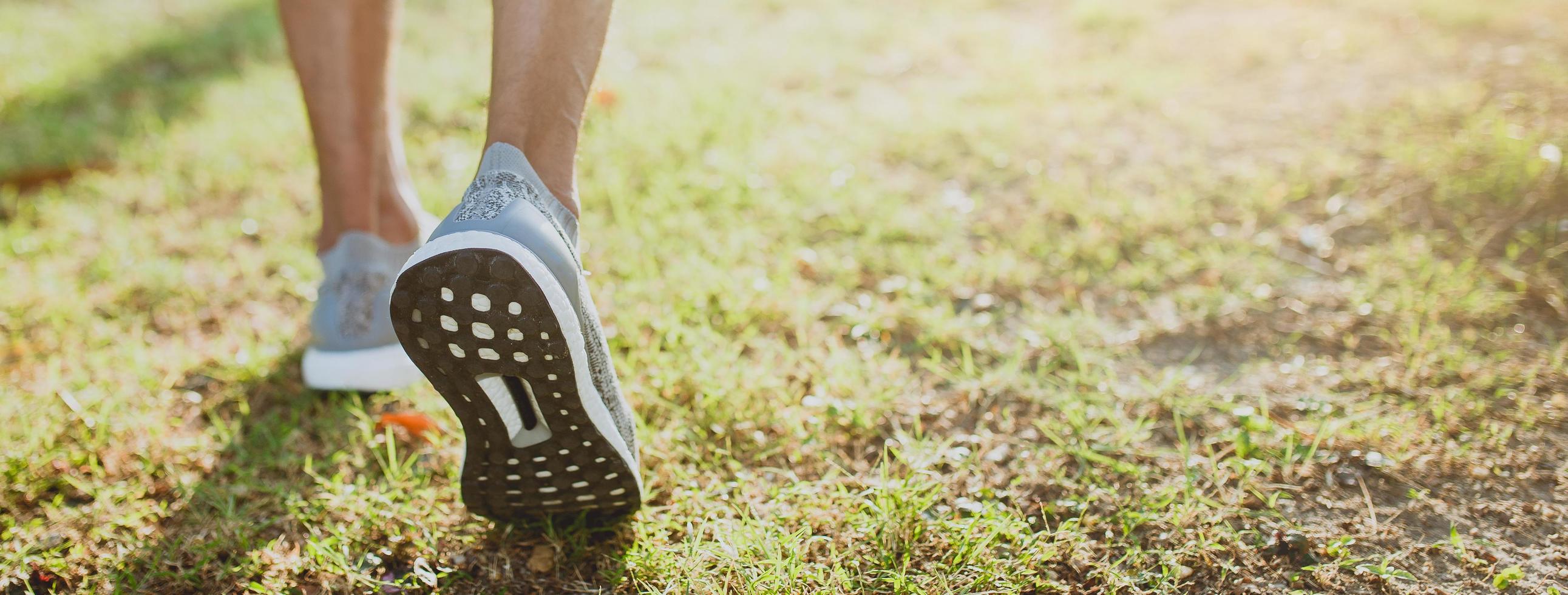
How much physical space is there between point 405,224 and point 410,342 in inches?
35.7

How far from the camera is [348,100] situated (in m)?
1.78

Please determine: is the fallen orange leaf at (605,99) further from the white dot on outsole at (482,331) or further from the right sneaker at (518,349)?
the white dot on outsole at (482,331)

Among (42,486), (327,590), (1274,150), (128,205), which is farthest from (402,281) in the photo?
(1274,150)

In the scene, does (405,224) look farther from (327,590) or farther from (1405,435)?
(1405,435)

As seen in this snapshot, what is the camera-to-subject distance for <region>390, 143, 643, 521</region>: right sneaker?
1.03m

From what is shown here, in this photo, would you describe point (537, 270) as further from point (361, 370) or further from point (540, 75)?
point (361, 370)

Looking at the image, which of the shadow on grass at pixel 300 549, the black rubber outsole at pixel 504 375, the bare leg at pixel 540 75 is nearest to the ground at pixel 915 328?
the shadow on grass at pixel 300 549

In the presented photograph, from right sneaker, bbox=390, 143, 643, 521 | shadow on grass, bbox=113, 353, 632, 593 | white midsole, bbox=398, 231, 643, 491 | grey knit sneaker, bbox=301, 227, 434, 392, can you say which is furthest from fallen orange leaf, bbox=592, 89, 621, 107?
white midsole, bbox=398, 231, 643, 491

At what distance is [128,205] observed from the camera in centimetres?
255

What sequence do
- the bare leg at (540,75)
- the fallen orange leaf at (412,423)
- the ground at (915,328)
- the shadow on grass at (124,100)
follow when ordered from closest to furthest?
1. the bare leg at (540,75)
2. the ground at (915,328)
3. the fallen orange leaf at (412,423)
4. the shadow on grass at (124,100)

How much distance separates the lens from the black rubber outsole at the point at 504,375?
3.35ft

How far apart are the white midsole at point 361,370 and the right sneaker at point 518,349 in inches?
19.0

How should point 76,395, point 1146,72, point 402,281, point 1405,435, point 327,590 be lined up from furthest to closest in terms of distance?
point 1146,72
point 76,395
point 1405,435
point 327,590
point 402,281

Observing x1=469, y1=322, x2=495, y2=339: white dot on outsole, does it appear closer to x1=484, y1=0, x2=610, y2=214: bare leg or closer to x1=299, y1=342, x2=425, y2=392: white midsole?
x1=484, y1=0, x2=610, y2=214: bare leg
